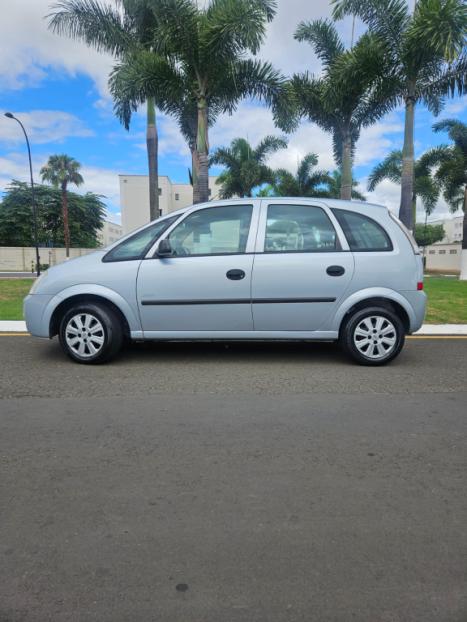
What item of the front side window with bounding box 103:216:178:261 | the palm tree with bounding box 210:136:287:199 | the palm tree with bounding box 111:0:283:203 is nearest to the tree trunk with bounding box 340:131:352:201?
the palm tree with bounding box 111:0:283:203

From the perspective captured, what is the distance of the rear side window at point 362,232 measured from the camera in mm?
4883

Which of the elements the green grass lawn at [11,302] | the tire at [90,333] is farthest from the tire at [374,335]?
the green grass lawn at [11,302]

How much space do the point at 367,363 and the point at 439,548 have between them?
304 centimetres

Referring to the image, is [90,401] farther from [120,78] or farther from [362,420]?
[120,78]

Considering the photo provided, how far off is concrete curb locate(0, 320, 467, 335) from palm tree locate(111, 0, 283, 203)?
29.0 feet

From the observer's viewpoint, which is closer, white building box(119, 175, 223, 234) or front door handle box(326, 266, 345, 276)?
front door handle box(326, 266, 345, 276)

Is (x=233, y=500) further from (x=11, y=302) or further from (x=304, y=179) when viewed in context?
Answer: (x=304, y=179)

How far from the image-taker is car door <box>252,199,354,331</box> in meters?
4.79

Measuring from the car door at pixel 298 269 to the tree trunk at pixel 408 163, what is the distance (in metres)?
11.3

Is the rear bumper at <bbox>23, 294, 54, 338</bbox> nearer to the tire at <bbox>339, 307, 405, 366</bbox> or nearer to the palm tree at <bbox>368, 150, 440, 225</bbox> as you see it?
the tire at <bbox>339, 307, 405, 366</bbox>

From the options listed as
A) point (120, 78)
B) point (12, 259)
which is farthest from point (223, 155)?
point (12, 259)

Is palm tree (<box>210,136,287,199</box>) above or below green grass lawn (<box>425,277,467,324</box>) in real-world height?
above

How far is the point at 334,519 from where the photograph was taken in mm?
2127

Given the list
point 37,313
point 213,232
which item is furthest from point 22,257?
point 213,232
